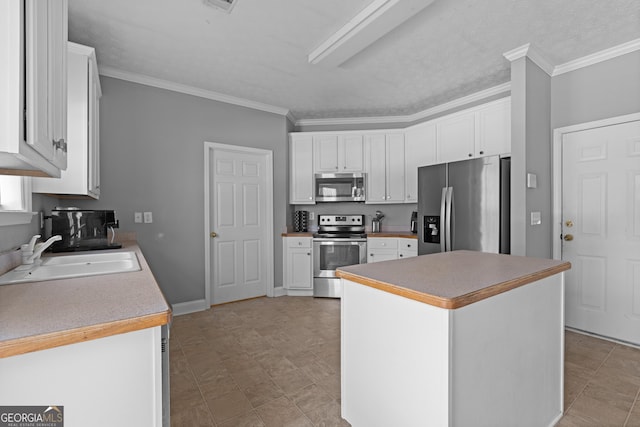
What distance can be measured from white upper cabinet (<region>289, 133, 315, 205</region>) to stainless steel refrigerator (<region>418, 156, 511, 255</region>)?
61.7 inches

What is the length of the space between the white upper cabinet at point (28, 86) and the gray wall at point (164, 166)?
2.30 meters

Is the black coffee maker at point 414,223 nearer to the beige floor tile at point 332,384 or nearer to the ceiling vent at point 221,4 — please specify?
the beige floor tile at point 332,384

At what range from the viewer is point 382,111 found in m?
4.39

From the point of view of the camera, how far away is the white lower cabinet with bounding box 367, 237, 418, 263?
396 cm

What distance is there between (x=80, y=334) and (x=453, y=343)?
1.17m

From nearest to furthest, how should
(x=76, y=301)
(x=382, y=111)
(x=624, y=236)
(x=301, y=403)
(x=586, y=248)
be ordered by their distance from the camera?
(x=76, y=301), (x=301, y=403), (x=624, y=236), (x=586, y=248), (x=382, y=111)

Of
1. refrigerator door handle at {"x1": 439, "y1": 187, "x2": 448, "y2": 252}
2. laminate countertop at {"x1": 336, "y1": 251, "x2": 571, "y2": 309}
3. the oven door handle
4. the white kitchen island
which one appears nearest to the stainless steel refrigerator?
refrigerator door handle at {"x1": 439, "y1": 187, "x2": 448, "y2": 252}

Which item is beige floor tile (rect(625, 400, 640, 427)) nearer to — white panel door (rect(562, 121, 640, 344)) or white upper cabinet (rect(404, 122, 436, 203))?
white panel door (rect(562, 121, 640, 344))

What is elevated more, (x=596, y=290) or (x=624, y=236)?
(x=624, y=236)

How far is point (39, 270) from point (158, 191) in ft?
6.01

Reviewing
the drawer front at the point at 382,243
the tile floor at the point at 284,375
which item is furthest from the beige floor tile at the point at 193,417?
the drawer front at the point at 382,243

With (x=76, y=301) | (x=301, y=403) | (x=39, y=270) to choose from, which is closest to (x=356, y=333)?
(x=301, y=403)

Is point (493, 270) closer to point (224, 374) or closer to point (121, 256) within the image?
point (224, 374)

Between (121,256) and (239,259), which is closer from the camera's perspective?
(121,256)
